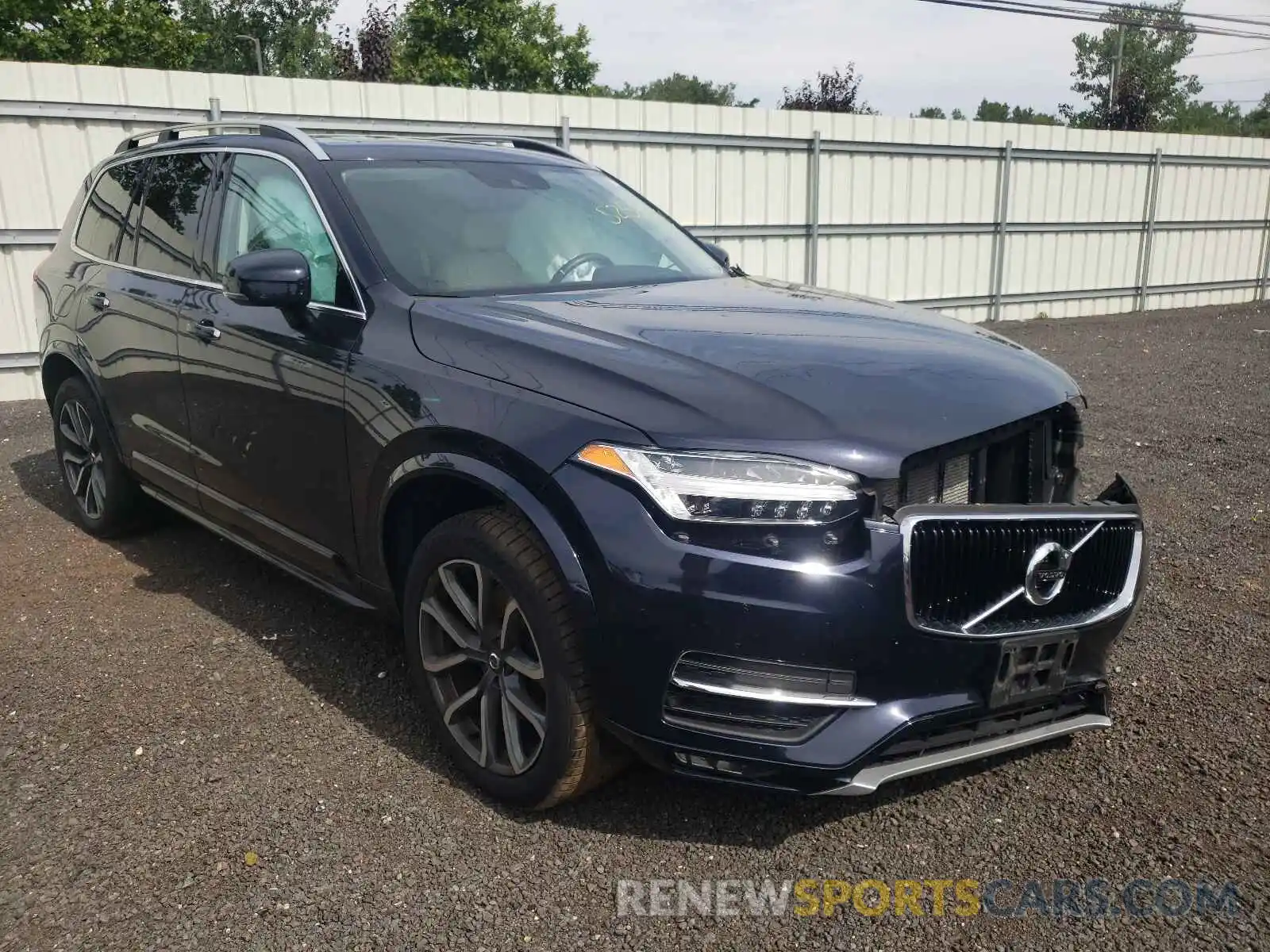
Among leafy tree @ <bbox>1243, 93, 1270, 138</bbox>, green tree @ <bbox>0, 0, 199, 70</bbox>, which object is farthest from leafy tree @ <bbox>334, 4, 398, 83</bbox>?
leafy tree @ <bbox>1243, 93, 1270, 138</bbox>

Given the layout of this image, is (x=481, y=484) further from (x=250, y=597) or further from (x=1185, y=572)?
(x=1185, y=572)

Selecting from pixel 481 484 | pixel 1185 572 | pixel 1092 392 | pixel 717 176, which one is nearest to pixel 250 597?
pixel 481 484

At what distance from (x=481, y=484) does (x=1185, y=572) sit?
340 cm

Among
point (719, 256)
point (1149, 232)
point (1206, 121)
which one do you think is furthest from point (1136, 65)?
point (719, 256)

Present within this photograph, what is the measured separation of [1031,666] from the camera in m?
2.49

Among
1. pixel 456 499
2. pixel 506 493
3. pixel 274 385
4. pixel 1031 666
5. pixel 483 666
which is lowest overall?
pixel 483 666

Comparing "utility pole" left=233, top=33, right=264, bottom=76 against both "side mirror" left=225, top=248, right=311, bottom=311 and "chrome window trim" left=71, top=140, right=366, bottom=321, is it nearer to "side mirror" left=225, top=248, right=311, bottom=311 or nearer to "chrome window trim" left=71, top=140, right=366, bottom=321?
"chrome window trim" left=71, top=140, right=366, bottom=321

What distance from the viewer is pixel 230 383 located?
143 inches

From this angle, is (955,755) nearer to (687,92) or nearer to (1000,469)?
(1000,469)

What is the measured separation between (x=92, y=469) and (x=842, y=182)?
34.7 feet

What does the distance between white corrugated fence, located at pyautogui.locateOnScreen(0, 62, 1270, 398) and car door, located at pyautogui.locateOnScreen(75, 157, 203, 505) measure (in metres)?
3.27

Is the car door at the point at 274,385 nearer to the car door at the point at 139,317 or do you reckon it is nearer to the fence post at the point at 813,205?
the car door at the point at 139,317

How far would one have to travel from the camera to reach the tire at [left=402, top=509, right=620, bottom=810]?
250cm

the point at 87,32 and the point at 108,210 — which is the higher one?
the point at 87,32
